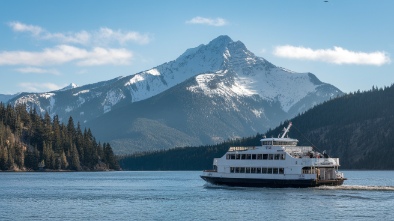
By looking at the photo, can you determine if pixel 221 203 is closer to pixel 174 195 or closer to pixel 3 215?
pixel 174 195

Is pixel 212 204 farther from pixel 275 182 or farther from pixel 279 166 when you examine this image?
pixel 275 182

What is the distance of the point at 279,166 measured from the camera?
12612 centimetres

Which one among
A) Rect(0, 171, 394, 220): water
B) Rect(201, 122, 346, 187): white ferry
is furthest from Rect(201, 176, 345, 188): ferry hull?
Rect(0, 171, 394, 220): water

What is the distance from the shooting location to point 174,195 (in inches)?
4975

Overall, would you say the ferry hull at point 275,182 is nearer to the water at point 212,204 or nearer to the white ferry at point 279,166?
the white ferry at point 279,166

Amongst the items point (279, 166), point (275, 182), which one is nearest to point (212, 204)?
point (279, 166)

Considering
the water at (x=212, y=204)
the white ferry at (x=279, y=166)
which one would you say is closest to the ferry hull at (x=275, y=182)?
the white ferry at (x=279, y=166)

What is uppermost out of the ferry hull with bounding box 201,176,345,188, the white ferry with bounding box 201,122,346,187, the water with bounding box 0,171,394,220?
the white ferry with bounding box 201,122,346,187

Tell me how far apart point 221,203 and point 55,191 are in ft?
158

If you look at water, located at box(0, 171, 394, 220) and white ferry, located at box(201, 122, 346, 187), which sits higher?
white ferry, located at box(201, 122, 346, 187)

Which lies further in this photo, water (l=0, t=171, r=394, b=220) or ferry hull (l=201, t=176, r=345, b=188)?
ferry hull (l=201, t=176, r=345, b=188)

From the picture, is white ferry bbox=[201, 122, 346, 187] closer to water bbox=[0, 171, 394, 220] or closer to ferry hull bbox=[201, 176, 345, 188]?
ferry hull bbox=[201, 176, 345, 188]

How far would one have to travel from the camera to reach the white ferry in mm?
124812

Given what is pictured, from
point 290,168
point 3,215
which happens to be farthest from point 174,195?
point 3,215
